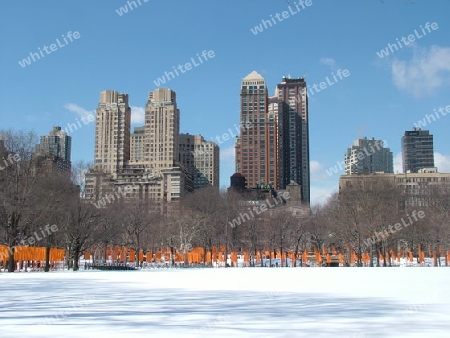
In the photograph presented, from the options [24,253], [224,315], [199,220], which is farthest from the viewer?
[199,220]

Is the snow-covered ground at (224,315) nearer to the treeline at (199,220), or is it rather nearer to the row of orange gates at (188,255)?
the treeline at (199,220)

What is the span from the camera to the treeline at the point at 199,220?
43.0m

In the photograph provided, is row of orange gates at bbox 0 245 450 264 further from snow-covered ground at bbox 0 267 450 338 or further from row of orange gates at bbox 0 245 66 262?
snow-covered ground at bbox 0 267 450 338

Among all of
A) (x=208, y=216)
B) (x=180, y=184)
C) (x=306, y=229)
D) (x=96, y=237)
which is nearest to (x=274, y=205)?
(x=306, y=229)

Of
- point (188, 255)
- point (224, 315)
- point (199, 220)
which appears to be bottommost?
point (188, 255)

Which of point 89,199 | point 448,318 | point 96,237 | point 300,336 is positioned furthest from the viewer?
point 96,237

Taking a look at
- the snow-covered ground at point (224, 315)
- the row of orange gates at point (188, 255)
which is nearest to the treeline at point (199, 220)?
the row of orange gates at point (188, 255)

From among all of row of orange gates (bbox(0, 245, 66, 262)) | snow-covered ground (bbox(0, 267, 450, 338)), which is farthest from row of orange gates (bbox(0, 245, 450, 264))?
snow-covered ground (bbox(0, 267, 450, 338))

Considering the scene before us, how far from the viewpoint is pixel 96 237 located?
56.6 meters

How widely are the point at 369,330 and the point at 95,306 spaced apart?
758 centimetres

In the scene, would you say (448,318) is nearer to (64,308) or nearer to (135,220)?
(64,308)

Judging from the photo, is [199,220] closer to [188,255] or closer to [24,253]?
[188,255]

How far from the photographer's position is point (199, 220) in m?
64.4

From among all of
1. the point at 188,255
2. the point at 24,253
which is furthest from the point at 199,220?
the point at 24,253
